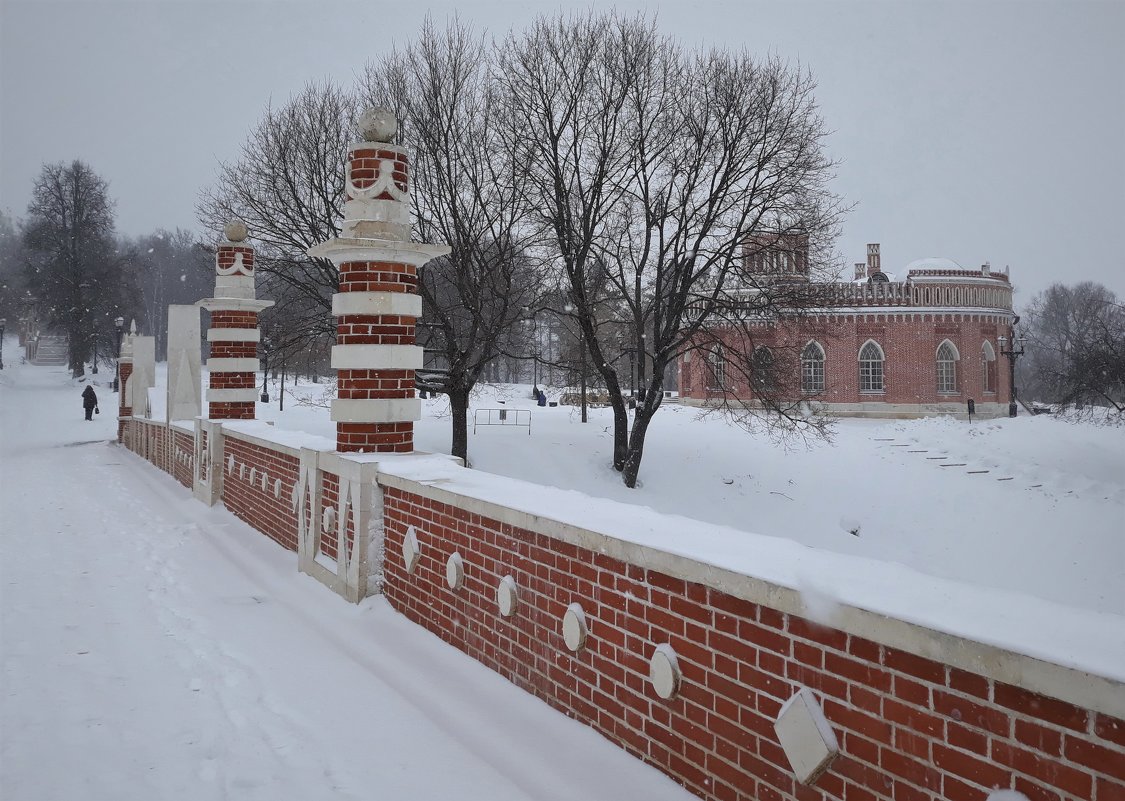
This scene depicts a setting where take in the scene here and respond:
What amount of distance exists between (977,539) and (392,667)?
1746 centimetres

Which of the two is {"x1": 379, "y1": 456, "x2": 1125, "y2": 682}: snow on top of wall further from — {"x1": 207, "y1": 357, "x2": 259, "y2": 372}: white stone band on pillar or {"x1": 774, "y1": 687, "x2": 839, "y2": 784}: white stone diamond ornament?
{"x1": 207, "y1": 357, "x2": 259, "y2": 372}: white stone band on pillar

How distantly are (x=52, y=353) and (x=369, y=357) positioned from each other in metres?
64.1

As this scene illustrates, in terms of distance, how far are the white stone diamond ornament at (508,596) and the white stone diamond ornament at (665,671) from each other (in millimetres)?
1098

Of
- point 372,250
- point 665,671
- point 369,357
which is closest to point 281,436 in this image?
point 369,357

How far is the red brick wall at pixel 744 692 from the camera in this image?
1.79 m

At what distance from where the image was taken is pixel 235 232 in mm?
11570

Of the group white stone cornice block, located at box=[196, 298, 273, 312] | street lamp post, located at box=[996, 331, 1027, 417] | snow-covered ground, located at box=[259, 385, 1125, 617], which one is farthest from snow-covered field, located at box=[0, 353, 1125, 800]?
street lamp post, located at box=[996, 331, 1027, 417]

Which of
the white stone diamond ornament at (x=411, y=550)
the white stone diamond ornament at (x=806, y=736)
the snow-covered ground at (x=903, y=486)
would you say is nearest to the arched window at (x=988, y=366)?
the snow-covered ground at (x=903, y=486)

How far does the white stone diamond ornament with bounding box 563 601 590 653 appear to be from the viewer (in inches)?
133

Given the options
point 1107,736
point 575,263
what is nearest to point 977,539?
point 575,263

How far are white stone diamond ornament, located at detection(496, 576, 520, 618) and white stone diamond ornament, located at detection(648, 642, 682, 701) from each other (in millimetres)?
1098

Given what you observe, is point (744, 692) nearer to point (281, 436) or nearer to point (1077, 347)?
point (281, 436)

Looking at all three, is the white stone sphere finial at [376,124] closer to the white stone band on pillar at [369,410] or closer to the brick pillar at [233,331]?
the white stone band on pillar at [369,410]

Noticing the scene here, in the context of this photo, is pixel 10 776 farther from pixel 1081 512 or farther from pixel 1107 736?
pixel 1081 512
